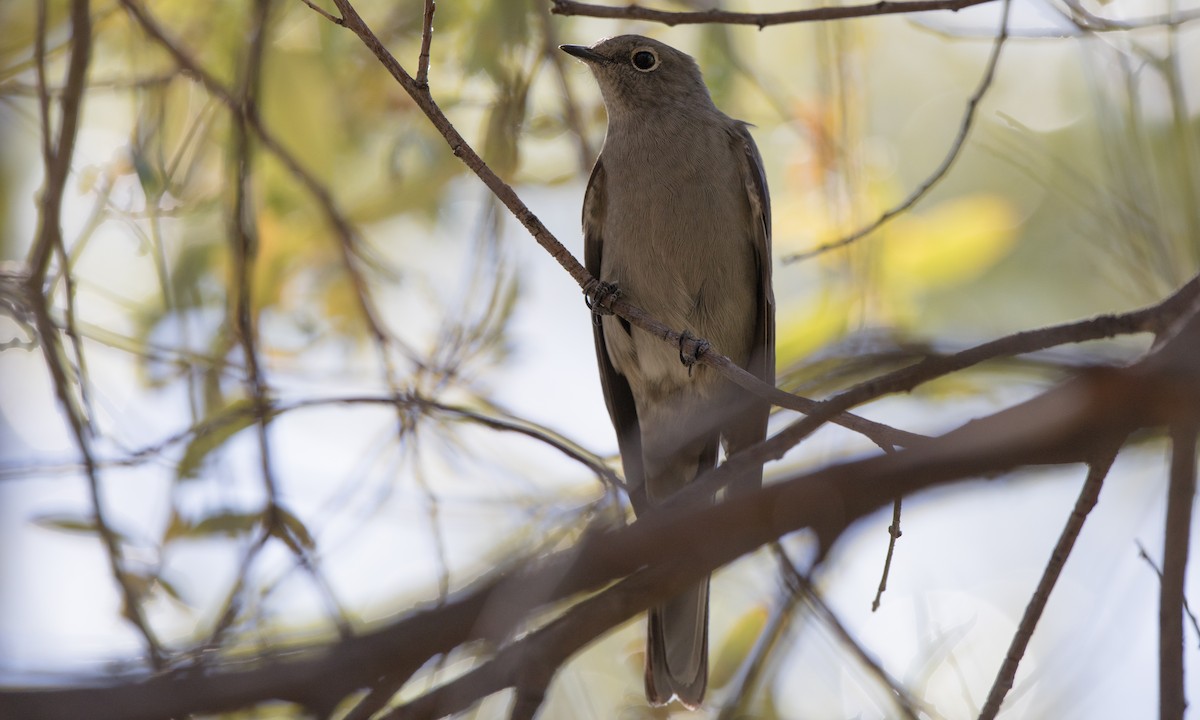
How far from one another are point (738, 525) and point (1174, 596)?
1232 mm

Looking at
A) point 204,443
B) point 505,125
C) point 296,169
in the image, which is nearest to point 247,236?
point 296,169

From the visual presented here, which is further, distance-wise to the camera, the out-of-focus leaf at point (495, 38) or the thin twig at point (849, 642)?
the out-of-focus leaf at point (495, 38)

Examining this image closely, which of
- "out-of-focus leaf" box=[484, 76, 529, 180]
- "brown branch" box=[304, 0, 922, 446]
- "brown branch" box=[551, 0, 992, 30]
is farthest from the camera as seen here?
"out-of-focus leaf" box=[484, 76, 529, 180]

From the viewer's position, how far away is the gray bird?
4586 millimetres

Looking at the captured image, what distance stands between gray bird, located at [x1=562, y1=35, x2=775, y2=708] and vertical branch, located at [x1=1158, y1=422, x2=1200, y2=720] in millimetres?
2247

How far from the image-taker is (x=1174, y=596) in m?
2.17

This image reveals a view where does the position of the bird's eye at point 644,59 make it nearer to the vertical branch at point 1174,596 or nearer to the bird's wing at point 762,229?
the bird's wing at point 762,229

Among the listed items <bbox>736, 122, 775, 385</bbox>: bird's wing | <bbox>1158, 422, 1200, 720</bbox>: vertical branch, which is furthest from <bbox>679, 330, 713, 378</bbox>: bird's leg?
<bbox>1158, 422, 1200, 720</bbox>: vertical branch

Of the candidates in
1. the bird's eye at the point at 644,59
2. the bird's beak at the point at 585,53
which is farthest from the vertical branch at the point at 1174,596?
the bird's eye at the point at 644,59

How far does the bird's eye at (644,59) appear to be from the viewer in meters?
5.08

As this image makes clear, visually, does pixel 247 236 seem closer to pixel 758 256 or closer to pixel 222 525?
pixel 222 525

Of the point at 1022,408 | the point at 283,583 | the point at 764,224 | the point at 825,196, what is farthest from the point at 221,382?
the point at 1022,408

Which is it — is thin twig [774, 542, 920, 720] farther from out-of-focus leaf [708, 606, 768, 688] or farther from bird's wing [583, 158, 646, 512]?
bird's wing [583, 158, 646, 512]

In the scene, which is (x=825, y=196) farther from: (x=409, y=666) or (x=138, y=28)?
(x=409, y=666)
